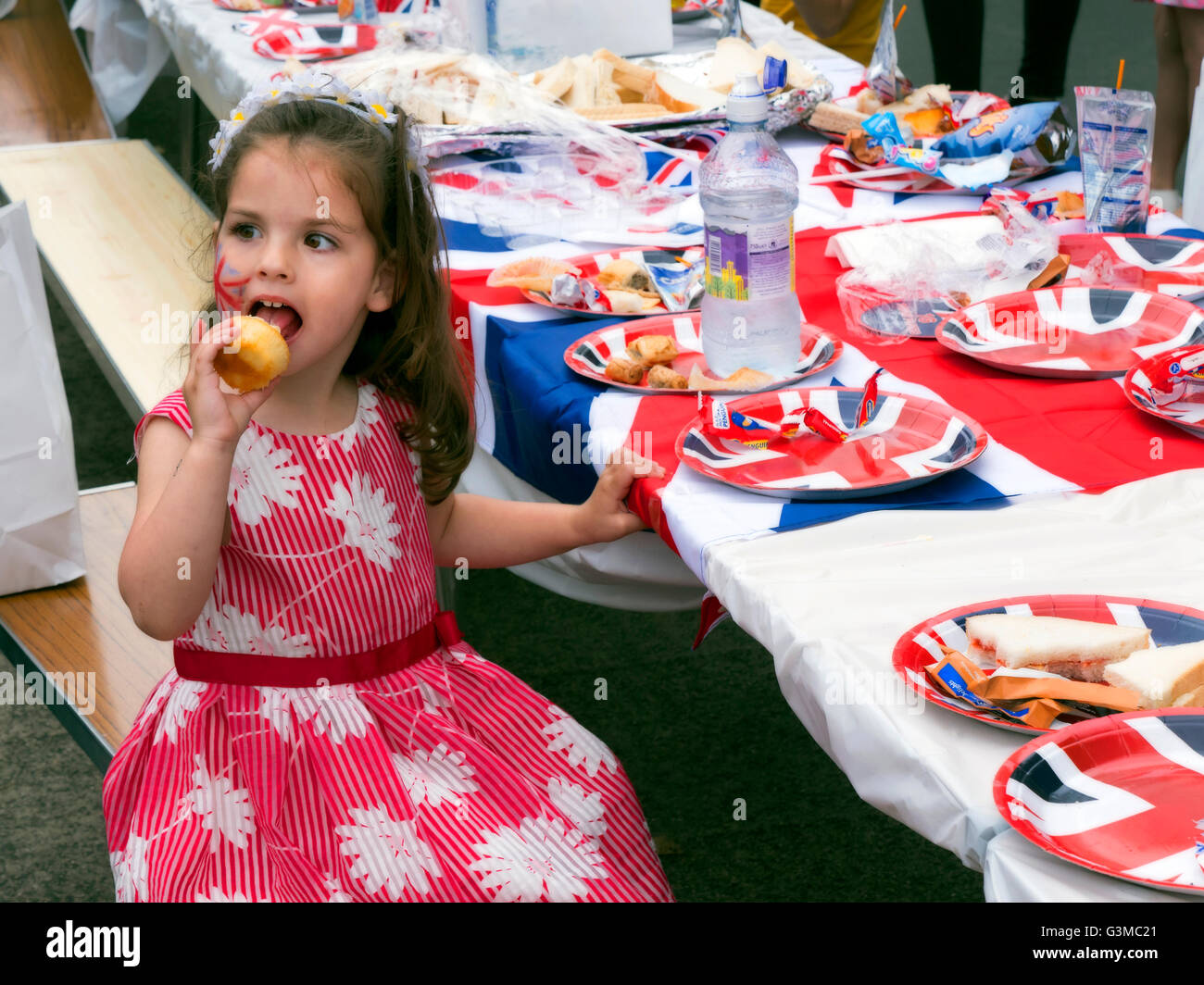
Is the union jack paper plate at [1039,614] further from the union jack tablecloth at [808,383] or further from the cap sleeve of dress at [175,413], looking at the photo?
the cap sleeve of dress at [175,413]

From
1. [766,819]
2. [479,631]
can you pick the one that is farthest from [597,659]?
[766,819]

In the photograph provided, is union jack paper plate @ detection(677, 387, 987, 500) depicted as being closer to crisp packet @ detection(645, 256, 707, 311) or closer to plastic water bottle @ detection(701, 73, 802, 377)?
plastic water bottle @ detection(701, 73, 802, 377)

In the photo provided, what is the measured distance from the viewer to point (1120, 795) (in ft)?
2.63

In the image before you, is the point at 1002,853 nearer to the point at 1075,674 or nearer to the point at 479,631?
the point at 1075,674

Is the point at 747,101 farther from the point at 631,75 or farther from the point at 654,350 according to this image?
the point at 631,75

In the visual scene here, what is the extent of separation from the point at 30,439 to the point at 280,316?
2.41 feet

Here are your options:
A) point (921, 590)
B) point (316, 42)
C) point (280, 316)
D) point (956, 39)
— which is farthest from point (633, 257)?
point (956, 39)

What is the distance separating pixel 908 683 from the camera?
3.01ft

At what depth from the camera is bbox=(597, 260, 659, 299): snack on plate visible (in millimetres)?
1706

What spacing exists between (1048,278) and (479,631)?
1403 mm

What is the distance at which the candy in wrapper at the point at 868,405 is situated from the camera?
131 cm

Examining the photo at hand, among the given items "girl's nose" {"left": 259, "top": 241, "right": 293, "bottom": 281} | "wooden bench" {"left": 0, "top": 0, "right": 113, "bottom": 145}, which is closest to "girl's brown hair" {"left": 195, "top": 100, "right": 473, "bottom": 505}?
"girl's nose" {"left": 259, "top": 241, "right": 293, "bottom": 281}

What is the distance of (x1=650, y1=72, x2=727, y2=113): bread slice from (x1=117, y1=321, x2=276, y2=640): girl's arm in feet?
4.42

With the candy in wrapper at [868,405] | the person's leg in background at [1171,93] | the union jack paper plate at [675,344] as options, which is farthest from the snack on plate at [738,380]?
the person's leg in background at [1171,93]
